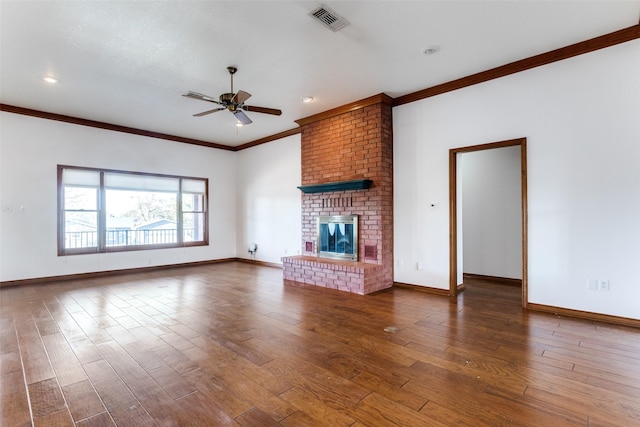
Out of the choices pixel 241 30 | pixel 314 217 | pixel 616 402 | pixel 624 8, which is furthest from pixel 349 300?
pixel 624 8

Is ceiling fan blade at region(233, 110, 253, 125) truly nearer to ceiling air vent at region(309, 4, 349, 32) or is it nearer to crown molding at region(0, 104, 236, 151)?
ceiling air vent at region(309, 4, 349, 32)

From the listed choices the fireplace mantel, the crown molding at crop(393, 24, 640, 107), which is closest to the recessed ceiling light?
the crown molding at crop(393, 24, 640, 107)

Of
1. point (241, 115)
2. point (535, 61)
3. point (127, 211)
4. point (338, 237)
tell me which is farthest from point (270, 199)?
point (535, 61)

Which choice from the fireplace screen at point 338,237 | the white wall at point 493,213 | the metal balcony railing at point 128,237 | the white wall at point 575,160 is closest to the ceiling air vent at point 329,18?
the white wall at point 575,160

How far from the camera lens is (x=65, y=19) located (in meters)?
2.93

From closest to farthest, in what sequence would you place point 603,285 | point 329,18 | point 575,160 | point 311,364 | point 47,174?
point 311,364 → point 329,18 → point 603,285 → point 575,160 → point 47,174

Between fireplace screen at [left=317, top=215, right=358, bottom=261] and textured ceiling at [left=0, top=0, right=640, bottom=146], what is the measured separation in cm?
206

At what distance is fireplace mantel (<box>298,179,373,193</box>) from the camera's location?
4.99 metres

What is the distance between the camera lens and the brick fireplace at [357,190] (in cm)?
492

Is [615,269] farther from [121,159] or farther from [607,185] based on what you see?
[121,159]

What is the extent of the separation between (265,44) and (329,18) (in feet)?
2.78

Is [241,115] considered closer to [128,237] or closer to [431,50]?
[431,50]

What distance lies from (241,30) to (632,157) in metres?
4.21

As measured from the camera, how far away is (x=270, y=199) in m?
7.35
